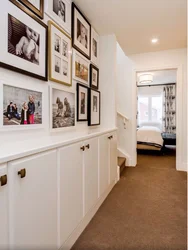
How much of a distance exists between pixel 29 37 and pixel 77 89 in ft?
2.99

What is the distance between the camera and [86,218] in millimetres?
1822

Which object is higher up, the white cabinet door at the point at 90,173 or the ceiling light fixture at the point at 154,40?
the ceiling light fixture at the point at 154,40

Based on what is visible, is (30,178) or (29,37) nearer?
(30,178)

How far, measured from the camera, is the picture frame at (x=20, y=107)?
4.03ft

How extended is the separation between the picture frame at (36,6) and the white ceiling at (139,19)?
2.45 ft

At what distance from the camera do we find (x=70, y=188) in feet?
4.80

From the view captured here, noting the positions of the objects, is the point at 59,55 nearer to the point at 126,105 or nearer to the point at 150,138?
the point at 126,105

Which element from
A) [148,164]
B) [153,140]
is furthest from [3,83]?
[153,140]

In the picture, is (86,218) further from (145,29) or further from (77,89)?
(145,29)

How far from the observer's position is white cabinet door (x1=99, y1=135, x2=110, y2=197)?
216 centimetres

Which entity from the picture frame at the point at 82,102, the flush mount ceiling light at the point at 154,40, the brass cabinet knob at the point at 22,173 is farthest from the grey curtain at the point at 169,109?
the brass cabinet knob at the point at 22,173

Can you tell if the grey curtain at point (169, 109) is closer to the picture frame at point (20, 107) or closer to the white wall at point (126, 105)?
the white wall at point (126, 105)

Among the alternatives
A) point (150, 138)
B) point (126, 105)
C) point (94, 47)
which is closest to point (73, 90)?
point (94, 47)

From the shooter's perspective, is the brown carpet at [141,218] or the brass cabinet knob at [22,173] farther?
the brown carpet at [141,218]
